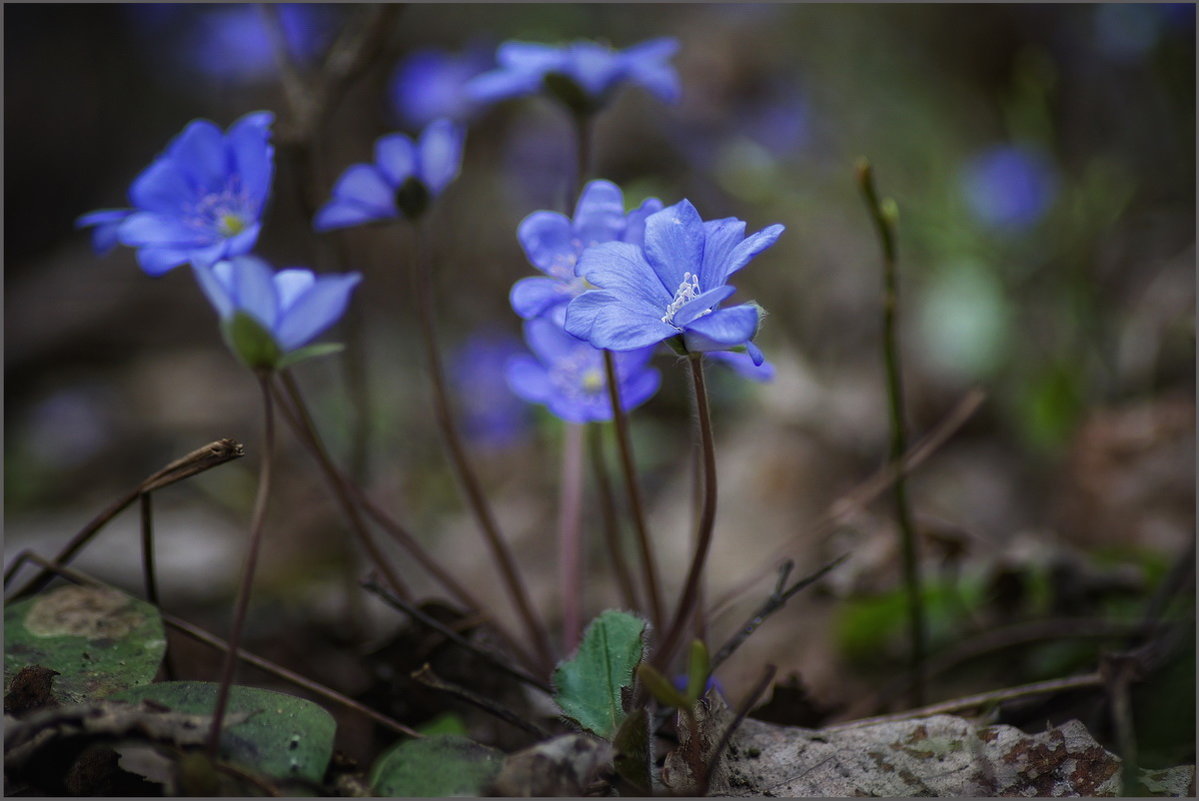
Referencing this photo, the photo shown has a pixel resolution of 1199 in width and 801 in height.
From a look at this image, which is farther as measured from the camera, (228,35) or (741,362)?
(228,35)

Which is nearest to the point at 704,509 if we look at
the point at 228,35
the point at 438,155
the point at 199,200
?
the point at 438,155

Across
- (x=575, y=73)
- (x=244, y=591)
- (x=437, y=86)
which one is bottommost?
(x=244, y=591)

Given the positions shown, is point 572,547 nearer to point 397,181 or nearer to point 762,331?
point 397,181

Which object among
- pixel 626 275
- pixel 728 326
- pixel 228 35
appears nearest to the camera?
pixel 728 326

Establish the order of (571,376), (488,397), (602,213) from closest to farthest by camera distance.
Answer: (602,213) < (571,376) < (488,397)

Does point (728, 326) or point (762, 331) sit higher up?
point (762, 331)

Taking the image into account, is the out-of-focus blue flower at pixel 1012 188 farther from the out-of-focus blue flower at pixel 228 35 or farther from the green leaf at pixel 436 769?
the green leaf at pixel 436 769

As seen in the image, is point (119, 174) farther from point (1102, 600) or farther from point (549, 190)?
point (1102, 600)
